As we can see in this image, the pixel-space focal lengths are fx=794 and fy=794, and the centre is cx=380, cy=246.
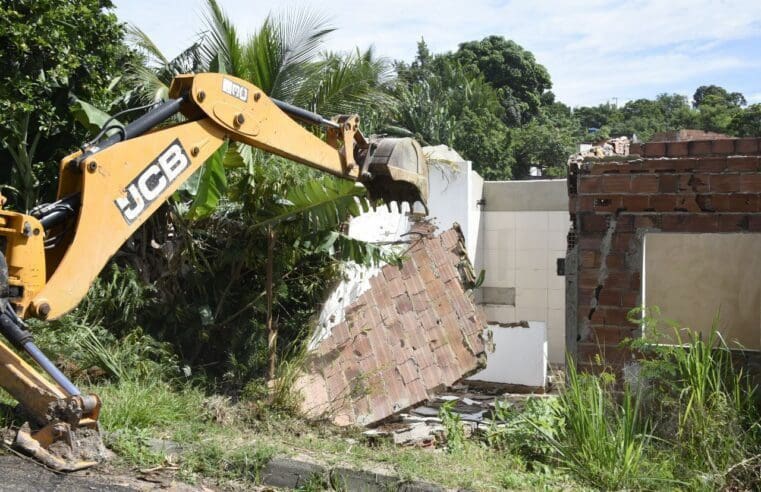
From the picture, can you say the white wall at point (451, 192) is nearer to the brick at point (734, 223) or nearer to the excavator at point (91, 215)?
the brick at point (734, 223)

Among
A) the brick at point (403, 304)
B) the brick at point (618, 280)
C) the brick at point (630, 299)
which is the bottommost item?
the brick at point (403, 304)

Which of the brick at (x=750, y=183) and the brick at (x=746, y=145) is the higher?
the brick at (x=746, y=145)

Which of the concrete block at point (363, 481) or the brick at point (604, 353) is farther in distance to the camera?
the brick at point (604, 353)

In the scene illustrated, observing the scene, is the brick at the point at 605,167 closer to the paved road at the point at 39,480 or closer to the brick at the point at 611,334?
the brick at the point at 611,334

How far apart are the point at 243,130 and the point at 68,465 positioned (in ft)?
7.80

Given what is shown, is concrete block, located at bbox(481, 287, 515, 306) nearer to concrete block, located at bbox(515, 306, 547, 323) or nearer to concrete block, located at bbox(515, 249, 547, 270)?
concrete block, located at bbox(515, 306, 547, 323)

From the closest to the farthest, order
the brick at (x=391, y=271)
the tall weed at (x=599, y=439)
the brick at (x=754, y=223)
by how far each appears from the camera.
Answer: the tall weed at (x=599, y=439) < the brick at (x=754, y=223) < the brick at (x=391, y=271)

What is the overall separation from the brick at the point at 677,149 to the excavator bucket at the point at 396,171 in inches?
78.8

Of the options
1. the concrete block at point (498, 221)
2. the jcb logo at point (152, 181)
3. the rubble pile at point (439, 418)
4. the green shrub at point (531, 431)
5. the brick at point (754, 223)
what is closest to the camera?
the jcb logo at point (152, 181)

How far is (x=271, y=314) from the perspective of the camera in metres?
8.19

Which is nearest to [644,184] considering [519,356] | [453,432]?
[453,432]

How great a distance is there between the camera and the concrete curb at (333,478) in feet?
15.9

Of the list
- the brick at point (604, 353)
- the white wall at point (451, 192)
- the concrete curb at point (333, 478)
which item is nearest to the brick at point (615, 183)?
the brick at point (604, 353)

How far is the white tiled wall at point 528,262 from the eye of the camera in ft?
50.8
